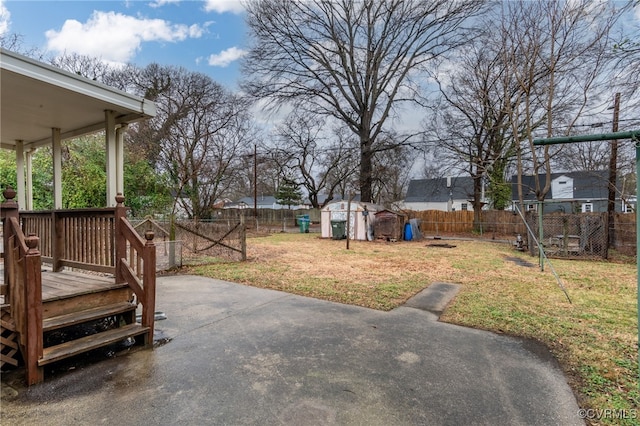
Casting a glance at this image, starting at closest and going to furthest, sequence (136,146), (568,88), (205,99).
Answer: (568,88), (136,146), (205,99)

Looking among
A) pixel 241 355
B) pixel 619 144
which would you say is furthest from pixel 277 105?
pixel 241 355

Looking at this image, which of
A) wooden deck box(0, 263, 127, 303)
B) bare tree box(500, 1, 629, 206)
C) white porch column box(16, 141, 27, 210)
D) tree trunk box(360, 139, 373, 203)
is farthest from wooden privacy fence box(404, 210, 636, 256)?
wooden deck box(0, 263, 127, 303)

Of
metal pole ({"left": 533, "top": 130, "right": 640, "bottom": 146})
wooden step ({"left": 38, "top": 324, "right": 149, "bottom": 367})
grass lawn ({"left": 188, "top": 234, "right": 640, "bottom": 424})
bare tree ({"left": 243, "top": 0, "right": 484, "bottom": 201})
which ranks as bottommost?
grass lawn ({"left": 188, "top": 234, "right": 640, "bottom": 424})

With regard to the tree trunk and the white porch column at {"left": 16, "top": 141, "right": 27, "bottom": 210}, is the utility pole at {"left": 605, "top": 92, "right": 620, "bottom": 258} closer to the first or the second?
the tree trunk

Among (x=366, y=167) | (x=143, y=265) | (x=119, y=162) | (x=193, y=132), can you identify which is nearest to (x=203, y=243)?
(x=119, y=162)

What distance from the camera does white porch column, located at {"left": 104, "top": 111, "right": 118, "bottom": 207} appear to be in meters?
4.19

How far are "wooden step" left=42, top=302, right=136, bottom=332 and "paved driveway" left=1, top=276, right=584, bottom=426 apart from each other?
1.52 feet

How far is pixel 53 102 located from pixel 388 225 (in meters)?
14.2

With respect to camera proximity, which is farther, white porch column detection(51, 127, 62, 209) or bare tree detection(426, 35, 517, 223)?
bare tree detection(426, 35, 517, 223)

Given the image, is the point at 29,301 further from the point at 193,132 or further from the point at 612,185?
the point at 193,132

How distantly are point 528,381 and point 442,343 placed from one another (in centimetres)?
91

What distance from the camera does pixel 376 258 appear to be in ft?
33.3

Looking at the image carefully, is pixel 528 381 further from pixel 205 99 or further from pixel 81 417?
pixel 205 99

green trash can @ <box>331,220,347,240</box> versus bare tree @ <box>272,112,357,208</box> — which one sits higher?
bare tree @ <box>272,112,357,208</box>
